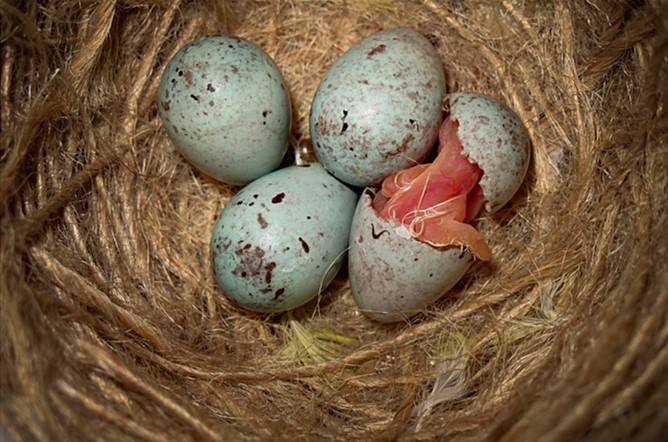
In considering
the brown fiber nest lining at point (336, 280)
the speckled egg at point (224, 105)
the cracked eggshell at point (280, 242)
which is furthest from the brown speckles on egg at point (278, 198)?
the brown fiber nest lining at point (336, 280)

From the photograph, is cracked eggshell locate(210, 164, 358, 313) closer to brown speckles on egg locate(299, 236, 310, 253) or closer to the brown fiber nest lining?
brown speckles on egg locate(299, 236, 310, 253)

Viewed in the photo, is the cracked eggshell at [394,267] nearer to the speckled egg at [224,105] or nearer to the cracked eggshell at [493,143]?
the cracked eggshell at [493,143]

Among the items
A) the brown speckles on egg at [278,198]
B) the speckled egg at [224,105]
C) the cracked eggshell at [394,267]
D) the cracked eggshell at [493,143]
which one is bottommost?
the cracked eggshell at [394,267]

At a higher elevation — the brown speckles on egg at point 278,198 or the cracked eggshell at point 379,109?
the cracked eggshell at point 379,109

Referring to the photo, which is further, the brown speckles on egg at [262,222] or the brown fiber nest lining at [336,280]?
the brown speckles on egg at [262,222]

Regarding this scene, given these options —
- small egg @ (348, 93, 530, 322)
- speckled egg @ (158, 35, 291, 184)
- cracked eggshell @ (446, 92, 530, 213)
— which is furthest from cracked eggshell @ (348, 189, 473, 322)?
speckled egg @ (158, 35, 291, 184)

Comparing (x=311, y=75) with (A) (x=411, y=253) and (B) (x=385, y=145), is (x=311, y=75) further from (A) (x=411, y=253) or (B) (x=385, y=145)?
(A) (x=411, y=253)

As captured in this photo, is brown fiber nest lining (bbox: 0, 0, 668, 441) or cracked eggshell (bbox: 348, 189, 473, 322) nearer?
brown fiber nest lining (bbox: 0, 0, 668, 441)
